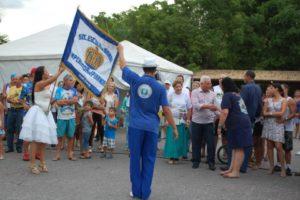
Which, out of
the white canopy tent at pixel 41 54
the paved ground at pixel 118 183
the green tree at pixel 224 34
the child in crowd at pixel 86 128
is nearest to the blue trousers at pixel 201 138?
the paved ground at pixel 118 183

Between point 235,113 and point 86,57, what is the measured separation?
296 cm

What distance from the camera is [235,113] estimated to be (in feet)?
25.4

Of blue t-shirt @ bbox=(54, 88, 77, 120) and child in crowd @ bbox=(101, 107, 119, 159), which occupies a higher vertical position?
blue t-shirt @ bbox=(54, 88, 77, 120)

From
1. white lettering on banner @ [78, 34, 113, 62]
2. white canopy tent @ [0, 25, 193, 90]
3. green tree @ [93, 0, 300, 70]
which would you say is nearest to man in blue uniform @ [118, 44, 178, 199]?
white lettering on banner @ [78, 34, 113, 62]

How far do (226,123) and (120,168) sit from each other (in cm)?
226

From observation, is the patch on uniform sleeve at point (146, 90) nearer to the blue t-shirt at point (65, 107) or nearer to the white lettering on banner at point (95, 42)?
the white lettering on banner at point (95, 42)

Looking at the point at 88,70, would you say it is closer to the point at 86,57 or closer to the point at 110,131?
the point at 86,57

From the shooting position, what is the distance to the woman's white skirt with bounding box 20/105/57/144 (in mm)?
7211

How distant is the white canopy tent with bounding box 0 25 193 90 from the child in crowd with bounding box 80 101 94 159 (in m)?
3.44

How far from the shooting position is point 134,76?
19.1 ft

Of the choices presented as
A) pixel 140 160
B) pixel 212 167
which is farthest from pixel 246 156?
pixel 140 160

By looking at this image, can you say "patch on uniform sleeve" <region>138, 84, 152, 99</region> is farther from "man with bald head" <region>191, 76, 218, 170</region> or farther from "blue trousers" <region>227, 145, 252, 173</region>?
"blue trousers" <region>227, 145, 252, 173</region>

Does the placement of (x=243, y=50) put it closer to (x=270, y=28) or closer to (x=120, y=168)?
(x=270, y=28)

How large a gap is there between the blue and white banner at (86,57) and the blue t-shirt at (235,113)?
2.26 m
